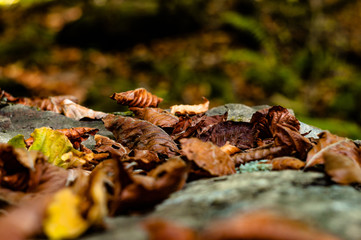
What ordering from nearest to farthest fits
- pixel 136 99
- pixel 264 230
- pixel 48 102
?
pixel 264 230 → pixel 136 99 → pixel 48 102

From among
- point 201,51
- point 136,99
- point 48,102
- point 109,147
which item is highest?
point 201,51

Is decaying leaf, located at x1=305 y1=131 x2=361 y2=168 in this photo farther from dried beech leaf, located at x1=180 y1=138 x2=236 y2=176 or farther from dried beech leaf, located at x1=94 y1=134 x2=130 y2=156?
dried beech leaf, located at x1=94 y1=134 x2=130 y2=156

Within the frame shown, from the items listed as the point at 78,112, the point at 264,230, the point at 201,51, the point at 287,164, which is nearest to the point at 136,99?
the point at 78,112

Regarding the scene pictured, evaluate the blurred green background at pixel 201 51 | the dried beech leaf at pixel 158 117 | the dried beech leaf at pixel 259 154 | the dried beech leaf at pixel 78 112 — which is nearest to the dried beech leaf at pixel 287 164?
the dried beech leaf at pixel 259 154

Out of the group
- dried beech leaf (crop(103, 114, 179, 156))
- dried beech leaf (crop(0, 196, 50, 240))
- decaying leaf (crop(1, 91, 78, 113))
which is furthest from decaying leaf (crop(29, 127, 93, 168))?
decaying leaf (crop(1, 91, 78, 113))

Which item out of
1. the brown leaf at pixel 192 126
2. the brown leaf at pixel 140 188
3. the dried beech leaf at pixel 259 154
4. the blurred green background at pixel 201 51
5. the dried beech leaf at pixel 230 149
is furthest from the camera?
the blurred green background at pixel 201 51

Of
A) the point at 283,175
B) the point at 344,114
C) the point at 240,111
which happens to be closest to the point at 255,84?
the point at 344,114

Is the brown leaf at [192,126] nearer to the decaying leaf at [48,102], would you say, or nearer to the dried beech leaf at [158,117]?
the dried beech leaf at [158,117]

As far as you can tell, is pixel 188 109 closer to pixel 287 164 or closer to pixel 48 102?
pixel 287 164
